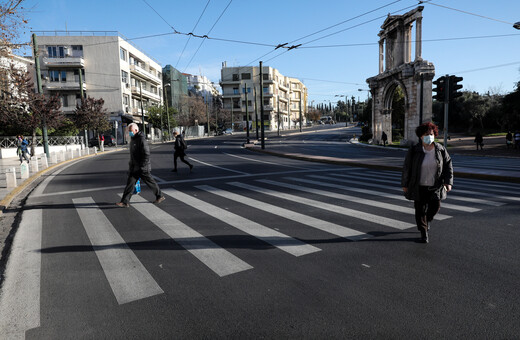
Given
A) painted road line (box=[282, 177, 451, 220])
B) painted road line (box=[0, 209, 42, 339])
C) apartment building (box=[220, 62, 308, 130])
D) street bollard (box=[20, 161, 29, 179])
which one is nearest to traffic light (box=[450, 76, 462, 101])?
painted road line (box=[282, 177, 451, 220])

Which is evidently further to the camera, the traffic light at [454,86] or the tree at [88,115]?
the tree at [88,115]

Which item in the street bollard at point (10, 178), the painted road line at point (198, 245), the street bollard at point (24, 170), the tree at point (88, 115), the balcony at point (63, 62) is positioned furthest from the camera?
the balcony at point (63, 62)

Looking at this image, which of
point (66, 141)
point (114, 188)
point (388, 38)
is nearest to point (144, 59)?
point (66, 141)

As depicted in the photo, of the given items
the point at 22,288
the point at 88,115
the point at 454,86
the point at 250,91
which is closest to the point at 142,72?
the point at 88,115

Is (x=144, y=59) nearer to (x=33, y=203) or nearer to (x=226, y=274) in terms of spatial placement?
(x=33, y=203)

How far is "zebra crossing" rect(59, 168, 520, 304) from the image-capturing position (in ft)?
13.4

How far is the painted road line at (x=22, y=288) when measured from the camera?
2941mm

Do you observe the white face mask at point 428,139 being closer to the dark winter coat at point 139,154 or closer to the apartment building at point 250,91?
the dark winter coat at point 139,154

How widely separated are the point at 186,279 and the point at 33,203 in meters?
6.39

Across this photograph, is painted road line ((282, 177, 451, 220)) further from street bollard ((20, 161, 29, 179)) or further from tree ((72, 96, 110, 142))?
tree ((72, 96, 110, 142))

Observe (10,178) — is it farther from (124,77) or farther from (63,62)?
(124,77)

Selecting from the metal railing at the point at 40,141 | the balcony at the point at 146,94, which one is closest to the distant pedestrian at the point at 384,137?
the metal railing at the point at 40,141

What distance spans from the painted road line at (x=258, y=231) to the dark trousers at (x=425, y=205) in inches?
58.6

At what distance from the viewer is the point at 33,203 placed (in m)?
8.18
